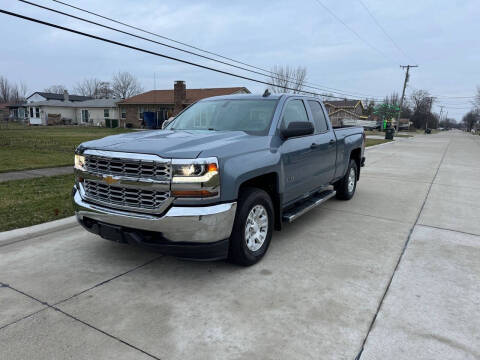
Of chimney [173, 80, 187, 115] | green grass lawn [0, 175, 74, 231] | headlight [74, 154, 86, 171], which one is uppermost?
chimney [173, 80, 187, 115]

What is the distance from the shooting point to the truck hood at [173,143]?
3305mm

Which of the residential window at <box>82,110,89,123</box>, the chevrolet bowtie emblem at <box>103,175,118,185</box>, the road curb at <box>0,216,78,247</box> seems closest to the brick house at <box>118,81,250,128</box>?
the residential window at <box>82,110,89,123</box>

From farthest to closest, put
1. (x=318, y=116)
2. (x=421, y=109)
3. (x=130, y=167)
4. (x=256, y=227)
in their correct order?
(x=421, y=109) < (x=318, y=116) < (x=256, y=227) < (x=130, y=167)

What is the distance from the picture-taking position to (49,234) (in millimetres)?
4926

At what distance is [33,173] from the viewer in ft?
29.9

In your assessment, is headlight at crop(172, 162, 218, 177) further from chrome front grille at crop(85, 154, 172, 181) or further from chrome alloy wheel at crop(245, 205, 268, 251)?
chrome alloy wheel at crop(245, 205, 268, 251)

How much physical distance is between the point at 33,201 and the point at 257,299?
15.8 ft

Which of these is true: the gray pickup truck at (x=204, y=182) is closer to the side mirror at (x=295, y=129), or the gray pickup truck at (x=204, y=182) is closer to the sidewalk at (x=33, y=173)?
the side mirror at (x=295, y=129)

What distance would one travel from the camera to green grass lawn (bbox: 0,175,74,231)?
206 inches

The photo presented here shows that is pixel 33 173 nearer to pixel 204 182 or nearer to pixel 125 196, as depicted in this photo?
pixel 125 196

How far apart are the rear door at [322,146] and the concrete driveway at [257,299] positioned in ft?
3.06

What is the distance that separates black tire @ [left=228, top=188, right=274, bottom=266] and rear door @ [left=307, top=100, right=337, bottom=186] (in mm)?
1660

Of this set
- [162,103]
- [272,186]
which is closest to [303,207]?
[272,186]

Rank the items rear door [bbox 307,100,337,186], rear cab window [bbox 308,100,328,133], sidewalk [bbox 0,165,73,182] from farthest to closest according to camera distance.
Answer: sidewalk [bbox 0,165,73,182]
rear cab window [bbox 308,100,328,133]
rear door [bbox 307,100,337,186]
